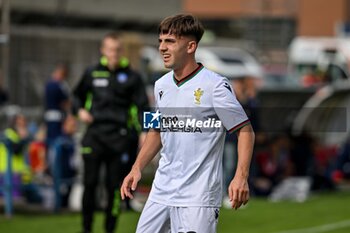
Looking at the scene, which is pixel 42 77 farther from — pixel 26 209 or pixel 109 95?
pixel 109 95

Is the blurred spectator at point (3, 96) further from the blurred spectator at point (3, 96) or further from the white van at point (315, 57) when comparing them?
the white van at point (315, 57)

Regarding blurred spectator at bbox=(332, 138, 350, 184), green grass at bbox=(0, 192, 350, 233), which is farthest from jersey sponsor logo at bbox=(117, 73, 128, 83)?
blurred spectator at bbox=(332, 138, 350, 184)

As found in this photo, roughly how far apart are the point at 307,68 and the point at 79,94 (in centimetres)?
2676

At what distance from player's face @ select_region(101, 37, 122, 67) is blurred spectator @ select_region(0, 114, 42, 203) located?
3357mm

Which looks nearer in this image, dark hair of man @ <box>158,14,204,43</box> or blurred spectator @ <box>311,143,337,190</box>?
dark hair of man @ <box>158,14,204,43</box>

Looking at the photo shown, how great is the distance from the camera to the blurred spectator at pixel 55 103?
16.3 m

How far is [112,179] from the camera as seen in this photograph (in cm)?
1111

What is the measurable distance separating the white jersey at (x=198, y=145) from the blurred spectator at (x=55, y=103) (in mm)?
9583

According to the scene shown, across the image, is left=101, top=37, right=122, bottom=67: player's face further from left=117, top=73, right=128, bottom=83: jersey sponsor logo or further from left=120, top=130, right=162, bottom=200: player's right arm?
left=120, top=130, right=162, bottom=200: player's right arm

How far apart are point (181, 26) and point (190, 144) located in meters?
0.73

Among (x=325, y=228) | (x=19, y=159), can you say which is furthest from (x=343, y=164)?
(x=19, y=159)

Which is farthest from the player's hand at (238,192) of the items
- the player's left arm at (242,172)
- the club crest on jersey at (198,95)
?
the club crest on jersey at (198,95)

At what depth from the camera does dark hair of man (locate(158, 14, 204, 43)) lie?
673cm

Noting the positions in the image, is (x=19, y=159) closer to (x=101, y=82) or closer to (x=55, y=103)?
(x=55, y=103)
